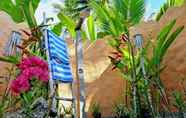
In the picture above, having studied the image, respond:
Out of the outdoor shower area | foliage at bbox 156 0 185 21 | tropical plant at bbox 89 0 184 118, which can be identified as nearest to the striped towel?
the outdoor shower area

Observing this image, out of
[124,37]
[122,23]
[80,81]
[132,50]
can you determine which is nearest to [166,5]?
[122,23]

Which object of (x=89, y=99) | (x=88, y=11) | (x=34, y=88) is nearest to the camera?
(x=88, y=11)

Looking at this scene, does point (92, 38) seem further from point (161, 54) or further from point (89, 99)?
point (161, 54)

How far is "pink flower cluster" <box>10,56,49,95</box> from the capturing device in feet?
19.1

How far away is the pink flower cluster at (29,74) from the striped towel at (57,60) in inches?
10.9

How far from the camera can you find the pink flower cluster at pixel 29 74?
5.84 meters

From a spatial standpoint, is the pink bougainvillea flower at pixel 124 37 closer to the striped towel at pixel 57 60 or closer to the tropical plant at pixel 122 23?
the tropical plant at pixel 122 23

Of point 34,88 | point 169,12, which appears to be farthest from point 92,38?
point 34,88

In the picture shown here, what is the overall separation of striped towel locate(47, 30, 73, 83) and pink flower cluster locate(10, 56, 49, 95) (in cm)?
28

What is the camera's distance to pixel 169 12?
30.7ft

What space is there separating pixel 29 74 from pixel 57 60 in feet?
1.56

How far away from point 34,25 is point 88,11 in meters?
2.58

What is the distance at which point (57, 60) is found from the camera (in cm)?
576

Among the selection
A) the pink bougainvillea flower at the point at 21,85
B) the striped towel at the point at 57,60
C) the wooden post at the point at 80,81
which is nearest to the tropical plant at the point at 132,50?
the striped towel at the point at 57,60
